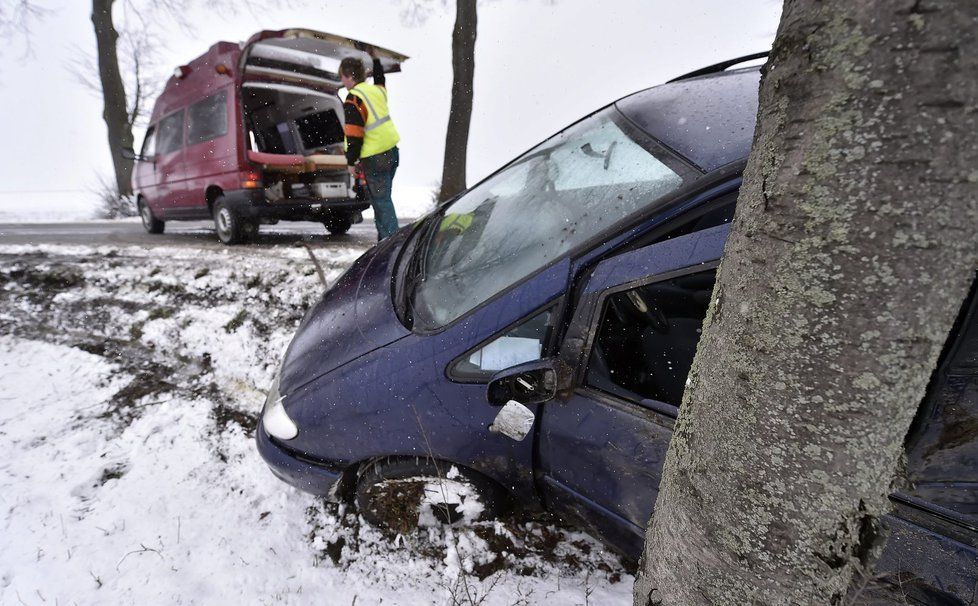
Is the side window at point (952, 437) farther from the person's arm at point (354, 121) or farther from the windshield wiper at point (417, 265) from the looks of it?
the person's arm at point (354, 121)

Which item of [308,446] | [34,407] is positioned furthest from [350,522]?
[34,407]

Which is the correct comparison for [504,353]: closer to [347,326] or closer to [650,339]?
[650,339]

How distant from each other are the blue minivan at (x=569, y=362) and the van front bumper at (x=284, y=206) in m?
3.63

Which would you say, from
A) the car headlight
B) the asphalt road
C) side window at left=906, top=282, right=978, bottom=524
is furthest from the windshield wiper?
the asphalt road

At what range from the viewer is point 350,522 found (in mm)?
2053

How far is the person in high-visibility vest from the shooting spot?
13.6ft

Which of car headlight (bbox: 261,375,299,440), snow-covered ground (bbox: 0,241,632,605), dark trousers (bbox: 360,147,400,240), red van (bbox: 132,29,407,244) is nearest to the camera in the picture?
snow-covered ground (bbox: 0,241,632,605)

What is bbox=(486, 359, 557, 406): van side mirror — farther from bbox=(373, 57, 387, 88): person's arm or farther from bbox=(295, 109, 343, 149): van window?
bbox=(295, 109, 343, 149): van window

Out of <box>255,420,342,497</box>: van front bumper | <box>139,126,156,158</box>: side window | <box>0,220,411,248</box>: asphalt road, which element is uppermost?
<box>139,126,156,158</box>: side window

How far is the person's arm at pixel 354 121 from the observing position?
163 inches

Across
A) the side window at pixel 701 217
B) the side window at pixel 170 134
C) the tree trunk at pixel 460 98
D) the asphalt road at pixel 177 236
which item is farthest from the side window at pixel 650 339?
the side window at pixel 170 134

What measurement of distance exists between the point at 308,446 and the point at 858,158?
1969 millimetres

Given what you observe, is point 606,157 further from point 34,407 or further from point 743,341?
point 34,407

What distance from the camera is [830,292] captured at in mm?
509
